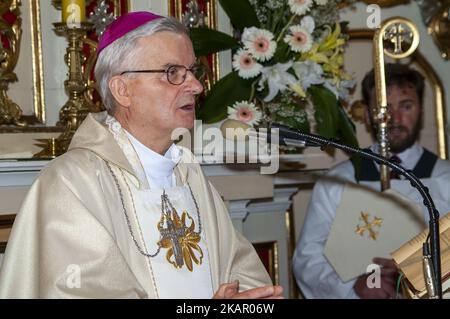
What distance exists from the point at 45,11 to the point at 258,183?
1.36m

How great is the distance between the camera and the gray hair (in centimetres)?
375

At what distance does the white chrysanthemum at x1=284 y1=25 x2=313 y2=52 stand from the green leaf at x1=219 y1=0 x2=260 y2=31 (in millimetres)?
236

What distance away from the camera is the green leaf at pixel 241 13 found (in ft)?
17.4

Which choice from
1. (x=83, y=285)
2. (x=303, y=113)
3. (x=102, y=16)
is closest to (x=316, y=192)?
(x=303, y=113)

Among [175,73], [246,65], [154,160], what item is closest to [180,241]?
[154,160]

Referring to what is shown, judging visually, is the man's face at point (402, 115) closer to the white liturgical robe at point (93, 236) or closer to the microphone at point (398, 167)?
the white liturgical robe at point (93, 236)

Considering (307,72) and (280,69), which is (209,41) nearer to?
(280,69)

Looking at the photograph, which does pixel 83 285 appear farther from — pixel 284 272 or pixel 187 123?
pixel 284 272

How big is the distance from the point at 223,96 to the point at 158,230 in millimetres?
1530

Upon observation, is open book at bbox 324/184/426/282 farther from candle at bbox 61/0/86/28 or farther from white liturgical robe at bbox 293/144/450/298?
candle at bbox 61/0/86/28

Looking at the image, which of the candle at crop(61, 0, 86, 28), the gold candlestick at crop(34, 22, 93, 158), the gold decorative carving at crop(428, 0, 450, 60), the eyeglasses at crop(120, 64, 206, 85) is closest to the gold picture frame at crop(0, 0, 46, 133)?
the gold candlestick at crop(34, 22, 93, 158)

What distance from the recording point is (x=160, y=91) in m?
3.74
